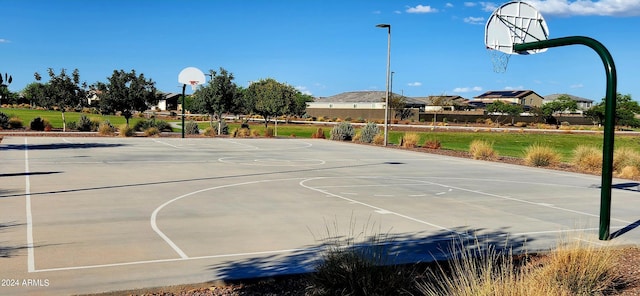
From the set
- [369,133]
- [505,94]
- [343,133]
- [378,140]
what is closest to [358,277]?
[378,140]

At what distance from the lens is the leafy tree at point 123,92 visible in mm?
44938

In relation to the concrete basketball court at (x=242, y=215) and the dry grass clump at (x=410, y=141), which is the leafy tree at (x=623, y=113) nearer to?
the dry grass clump at (x=410, y=141)

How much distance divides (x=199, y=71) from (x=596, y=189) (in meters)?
32.1

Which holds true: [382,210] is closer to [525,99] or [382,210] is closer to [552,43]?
[552,43]

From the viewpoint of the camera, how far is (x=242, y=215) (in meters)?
11.6

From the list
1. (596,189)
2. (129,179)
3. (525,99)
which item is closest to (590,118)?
(525,99)

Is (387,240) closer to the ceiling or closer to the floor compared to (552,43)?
closer to the floor

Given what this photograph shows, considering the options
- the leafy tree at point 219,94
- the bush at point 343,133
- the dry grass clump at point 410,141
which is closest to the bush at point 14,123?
the leafy tree at point 219,94

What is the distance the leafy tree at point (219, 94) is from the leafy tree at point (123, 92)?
4610mm

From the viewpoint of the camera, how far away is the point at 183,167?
20984mm

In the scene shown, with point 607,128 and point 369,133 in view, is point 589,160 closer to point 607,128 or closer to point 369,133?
point 607,128

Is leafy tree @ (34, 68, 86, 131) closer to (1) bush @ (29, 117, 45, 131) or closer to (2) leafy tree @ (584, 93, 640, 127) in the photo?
(1) bush @ (29, 117, 45, 131)

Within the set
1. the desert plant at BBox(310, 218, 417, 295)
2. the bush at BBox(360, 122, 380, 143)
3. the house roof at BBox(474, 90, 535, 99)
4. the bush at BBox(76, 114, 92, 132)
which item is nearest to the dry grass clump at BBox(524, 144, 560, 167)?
the bush at BBox(360, 122, 380, 143)

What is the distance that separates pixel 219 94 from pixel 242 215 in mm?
37126
